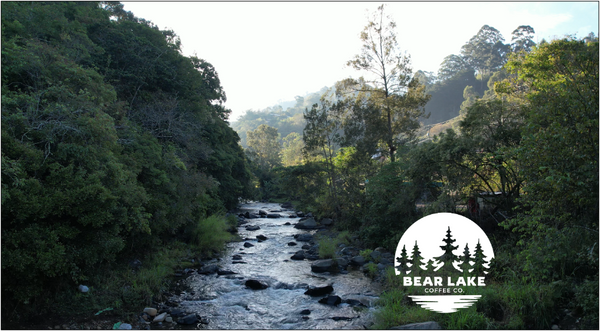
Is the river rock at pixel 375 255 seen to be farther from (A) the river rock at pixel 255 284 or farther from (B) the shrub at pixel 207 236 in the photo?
(B) the shrub at pixel 207 236

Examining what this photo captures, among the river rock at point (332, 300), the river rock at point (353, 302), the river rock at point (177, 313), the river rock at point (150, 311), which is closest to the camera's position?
the river rock at point (150, 311)

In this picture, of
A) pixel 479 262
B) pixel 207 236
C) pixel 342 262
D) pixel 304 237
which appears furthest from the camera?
pixel 304 237

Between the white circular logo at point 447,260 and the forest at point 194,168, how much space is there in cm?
60

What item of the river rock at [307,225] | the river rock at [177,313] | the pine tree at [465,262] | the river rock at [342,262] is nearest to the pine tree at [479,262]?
the pine tree at [465,262]

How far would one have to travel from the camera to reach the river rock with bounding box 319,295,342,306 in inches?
403

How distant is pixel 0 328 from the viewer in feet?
24.0

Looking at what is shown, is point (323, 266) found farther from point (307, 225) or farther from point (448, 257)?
point (307, 225)

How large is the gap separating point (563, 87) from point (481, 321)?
20.7 feet

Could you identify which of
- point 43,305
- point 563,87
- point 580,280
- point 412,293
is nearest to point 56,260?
point 43,305

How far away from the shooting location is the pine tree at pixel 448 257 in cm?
983

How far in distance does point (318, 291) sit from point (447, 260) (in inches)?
182

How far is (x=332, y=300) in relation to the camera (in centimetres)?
1028

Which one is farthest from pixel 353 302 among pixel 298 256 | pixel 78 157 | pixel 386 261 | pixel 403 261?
pixel 78 157

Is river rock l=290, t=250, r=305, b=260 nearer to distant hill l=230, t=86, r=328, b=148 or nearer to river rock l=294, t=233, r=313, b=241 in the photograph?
river rock l=294, t=233, r=313, b=241
